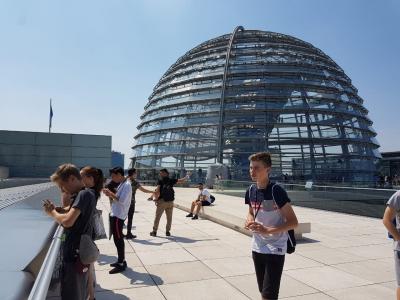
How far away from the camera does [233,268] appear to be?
6.82m

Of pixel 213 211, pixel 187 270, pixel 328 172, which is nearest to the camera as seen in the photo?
pixel 187 270

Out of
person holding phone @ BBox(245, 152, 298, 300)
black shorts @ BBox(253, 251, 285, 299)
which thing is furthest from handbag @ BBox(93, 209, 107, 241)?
black shorts @ BBox(253, 251, 285, 299)

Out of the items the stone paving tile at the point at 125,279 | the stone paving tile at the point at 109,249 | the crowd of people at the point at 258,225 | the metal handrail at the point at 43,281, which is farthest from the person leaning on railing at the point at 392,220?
the stone paving tile at the point at 109,249

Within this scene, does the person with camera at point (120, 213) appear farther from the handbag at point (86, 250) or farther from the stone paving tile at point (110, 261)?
the handbag at point (86, 250)

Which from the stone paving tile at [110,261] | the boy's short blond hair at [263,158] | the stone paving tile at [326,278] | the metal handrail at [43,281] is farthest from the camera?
the stone paving tile at [110,261]

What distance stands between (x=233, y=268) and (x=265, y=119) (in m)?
35.8

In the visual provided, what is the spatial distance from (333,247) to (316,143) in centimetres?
3461

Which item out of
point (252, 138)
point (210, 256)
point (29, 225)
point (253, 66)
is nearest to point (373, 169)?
point (252, 138)

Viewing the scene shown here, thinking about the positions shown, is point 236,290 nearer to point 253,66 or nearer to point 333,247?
point 333,247

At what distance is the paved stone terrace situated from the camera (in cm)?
551

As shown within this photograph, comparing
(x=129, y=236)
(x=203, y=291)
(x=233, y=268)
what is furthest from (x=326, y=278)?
(x=129, y=236)

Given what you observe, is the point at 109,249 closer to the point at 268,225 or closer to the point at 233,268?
the point at 233,268

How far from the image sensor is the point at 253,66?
45250mm

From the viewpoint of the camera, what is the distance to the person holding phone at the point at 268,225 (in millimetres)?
3742
